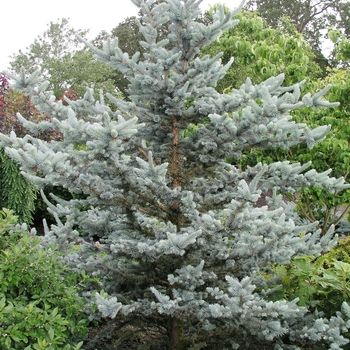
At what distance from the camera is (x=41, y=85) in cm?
309

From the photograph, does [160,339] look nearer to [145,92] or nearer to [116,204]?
[116,204]

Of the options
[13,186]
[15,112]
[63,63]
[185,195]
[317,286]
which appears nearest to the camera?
[185,195]

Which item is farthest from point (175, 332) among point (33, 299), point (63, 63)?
point (63, 63)

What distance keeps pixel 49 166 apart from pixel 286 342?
2.64 meters

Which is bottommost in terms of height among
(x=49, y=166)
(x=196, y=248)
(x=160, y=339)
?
(x=160, y=339)

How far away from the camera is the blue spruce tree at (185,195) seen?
284 cm

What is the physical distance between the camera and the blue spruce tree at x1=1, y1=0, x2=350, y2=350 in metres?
2.84

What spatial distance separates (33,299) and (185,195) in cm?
133

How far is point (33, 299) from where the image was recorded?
10.5 ft

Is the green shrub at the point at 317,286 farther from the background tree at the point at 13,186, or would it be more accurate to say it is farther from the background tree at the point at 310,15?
the background tree at the point at 310,15

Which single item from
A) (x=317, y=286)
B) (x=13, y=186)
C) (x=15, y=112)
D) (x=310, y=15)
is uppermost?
(x=310, y=15)

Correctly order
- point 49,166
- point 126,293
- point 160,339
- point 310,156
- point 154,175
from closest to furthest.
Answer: point 49,166
point 154,175
point 126,293
point 160,339
point 310,156

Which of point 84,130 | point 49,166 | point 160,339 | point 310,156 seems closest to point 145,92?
point 84,130

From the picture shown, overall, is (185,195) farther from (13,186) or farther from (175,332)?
(13,186)
